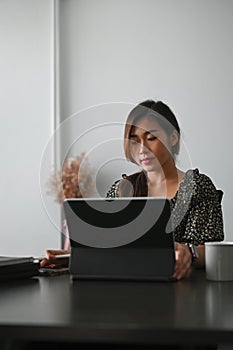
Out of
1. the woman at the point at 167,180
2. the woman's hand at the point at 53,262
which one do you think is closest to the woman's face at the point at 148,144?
the woman at the point at 167,180

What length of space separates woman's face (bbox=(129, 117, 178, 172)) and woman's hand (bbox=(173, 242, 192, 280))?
0.51 m

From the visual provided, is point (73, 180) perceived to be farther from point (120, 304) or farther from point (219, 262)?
point (120, 304)

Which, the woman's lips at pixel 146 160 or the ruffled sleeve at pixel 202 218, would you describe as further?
the ruffled sleeve at pixel 202 218

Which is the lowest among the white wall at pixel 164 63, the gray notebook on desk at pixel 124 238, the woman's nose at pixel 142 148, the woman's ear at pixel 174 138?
the gray notebook on desk at pixel 124 238

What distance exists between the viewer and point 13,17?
352 cm

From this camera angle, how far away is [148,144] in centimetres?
182

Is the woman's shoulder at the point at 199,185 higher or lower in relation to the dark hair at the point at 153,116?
lower

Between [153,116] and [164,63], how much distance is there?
1.41 m

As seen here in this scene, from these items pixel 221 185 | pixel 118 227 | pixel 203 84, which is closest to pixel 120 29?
pixel 203 84

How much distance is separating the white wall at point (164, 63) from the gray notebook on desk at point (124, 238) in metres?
1.94

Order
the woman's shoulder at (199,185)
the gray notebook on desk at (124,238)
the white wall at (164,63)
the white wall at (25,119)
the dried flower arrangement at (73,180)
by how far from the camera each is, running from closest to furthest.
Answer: the gray notebook on desk at (124,238)
the dried flower arrangement at (73,180)
the woman's shoulder at (199,185)
the white wall at (164,63)
the white wall at (25,119)

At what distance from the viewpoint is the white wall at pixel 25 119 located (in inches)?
134

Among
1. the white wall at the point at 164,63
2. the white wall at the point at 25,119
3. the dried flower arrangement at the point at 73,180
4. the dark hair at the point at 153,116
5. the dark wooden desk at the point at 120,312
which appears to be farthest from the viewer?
Answer: the white wall at the point at 25,119

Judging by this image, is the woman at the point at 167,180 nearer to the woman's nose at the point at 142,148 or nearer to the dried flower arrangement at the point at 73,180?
the woman's nose at the point at 142,148
